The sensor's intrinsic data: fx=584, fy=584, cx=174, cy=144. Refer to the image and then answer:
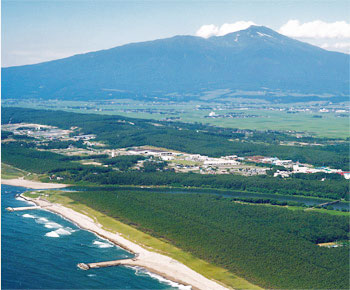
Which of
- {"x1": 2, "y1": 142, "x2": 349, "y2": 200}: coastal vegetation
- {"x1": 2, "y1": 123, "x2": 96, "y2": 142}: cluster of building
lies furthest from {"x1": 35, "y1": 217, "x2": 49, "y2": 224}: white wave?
{"x1": 2, "y1": 123, "x2": 96, "y2": 142}: cluster of building

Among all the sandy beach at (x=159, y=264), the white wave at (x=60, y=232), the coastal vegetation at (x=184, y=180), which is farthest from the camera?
the coastal vegetation at (x=184, y=180)

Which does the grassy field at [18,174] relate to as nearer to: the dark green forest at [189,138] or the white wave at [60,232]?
the white wave at [60,232]

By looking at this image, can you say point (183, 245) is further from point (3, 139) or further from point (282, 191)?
point (3, 139)

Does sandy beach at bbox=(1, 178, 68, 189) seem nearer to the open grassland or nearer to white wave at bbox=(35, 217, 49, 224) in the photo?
the open grassland

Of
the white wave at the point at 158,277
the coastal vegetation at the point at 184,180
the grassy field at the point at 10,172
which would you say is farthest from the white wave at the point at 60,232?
the grassy field at the point at 10,172

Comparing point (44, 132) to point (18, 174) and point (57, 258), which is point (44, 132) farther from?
point (57, 258)

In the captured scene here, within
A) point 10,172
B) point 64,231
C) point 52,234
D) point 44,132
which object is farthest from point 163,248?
point 44,132
